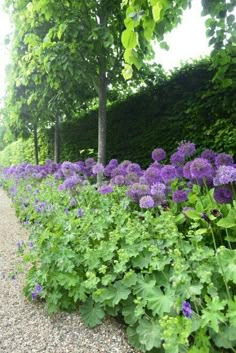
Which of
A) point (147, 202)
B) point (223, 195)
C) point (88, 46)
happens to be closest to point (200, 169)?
point (223, 195)

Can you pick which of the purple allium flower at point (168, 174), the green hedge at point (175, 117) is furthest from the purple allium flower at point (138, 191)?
the green hedge at point (175, 117)

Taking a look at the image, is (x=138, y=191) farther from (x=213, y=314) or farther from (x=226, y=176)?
(x=213, y=314)

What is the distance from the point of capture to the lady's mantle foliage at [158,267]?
58.7 inches

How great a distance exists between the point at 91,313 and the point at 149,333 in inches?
18.1

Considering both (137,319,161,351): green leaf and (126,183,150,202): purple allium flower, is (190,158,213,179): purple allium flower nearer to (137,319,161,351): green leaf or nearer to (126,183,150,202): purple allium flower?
(126,183,150,202): purple allium flower

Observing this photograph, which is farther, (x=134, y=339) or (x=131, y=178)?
(x=131, y=178)

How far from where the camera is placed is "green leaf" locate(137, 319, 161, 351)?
1.62 meters

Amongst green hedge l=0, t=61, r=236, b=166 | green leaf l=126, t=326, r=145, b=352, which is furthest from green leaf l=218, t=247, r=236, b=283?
green hedge l=0, t=61, r=236, b=166

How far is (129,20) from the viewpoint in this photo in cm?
149

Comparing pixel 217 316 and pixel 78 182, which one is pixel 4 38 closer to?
pixel 78 182

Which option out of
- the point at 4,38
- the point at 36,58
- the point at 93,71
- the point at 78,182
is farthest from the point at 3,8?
the point at 78,182

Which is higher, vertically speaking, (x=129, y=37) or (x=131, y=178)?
(x=129, y=37)

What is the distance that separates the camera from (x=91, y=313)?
2002 millimetres

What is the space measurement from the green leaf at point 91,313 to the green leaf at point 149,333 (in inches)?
12.9
